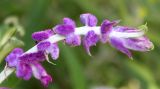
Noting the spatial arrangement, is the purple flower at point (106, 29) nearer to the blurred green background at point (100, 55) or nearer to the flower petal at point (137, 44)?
the flower petal at point (137, 44)

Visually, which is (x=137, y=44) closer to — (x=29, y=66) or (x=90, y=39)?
(x=90, y=39)

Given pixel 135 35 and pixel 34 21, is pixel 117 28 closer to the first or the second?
pixel 135 35

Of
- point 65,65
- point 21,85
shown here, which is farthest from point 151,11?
point 21,85

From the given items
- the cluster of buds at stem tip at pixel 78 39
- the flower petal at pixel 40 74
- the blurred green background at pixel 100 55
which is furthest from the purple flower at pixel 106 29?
the blurred green background at pixel 100 55

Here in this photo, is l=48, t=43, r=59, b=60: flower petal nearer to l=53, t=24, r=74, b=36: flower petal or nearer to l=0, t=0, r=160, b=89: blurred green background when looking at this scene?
l=53, t=24, r=74, b=36: flower petal

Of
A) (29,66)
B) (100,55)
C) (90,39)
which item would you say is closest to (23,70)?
(29,66)

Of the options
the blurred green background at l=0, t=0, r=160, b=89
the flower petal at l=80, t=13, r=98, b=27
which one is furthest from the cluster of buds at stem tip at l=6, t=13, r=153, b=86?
the blurred green background at l=0, t=0, r=160, b=89
